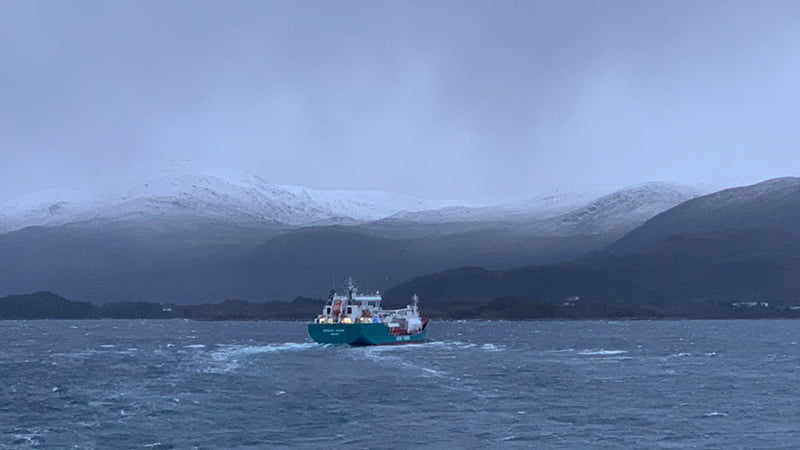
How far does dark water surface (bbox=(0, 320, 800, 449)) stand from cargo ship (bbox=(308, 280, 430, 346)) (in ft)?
80.1

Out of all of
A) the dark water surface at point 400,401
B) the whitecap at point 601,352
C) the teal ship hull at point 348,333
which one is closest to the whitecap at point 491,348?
the whitecap at point 601,352

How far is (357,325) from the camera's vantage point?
541 ft

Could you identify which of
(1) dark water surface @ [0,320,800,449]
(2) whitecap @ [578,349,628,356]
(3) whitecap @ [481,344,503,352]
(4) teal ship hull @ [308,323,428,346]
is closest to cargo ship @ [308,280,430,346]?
(4) teal ship hull @ [308,323,428,346]

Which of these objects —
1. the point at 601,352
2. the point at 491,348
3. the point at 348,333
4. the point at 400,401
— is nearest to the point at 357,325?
the point at 348,333

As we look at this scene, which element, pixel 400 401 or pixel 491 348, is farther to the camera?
pixel 491 348

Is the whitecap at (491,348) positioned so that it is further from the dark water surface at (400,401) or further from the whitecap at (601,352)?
the dark water surface at (400,401)

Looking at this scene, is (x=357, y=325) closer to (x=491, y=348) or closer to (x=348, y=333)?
(x=348, y=333)

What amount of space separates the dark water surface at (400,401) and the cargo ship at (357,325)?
80.1 feet

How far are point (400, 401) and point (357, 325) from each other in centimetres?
8131

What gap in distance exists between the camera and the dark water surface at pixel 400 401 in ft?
213

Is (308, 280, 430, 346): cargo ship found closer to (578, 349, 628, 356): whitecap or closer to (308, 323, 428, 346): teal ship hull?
(308, 323, 428, 346): teal ship hull

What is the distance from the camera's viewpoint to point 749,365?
125m

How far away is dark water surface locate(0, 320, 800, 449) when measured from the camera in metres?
64.9

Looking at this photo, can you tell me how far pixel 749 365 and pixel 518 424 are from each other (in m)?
65.3
